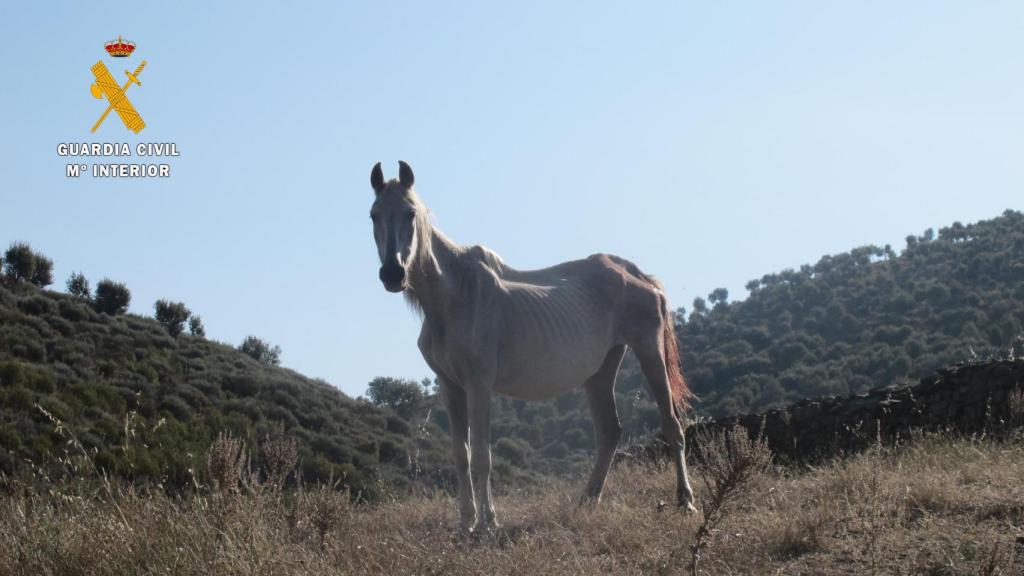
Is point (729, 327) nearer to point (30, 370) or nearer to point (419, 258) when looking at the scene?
point (30, 370)

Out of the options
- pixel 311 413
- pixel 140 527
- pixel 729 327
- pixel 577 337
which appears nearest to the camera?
pixel 140 527

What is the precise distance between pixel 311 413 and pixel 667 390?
19.6 meters

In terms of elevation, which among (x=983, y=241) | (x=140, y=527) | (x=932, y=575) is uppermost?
(x=983, y=241)

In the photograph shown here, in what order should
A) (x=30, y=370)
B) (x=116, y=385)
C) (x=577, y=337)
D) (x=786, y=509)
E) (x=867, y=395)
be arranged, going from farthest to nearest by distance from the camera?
(x=116, y=385), (x=30, y=370), (x=867, y=395), (x=577, y=337), (x=786, y=509)

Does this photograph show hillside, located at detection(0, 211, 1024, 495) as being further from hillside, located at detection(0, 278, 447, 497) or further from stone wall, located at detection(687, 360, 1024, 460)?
stone wall, located at detection(687, 360, 1024, 460)

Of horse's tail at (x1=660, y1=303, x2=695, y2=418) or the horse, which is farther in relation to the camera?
horse's tail at (x1=660, y1=303, x2=695, y2=418)

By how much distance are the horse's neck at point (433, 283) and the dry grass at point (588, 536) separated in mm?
1585

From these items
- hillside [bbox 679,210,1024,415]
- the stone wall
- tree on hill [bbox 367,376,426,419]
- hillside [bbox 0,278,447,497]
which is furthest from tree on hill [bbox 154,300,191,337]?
the stone wall

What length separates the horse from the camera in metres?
7.27

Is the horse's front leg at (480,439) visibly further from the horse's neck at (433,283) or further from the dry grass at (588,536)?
the horse's neck at (433,283)

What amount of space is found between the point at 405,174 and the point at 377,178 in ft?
0.72

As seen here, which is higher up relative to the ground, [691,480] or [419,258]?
[419,258]

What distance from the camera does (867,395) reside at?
34.9 feet

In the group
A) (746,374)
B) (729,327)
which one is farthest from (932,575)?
(729,327)
